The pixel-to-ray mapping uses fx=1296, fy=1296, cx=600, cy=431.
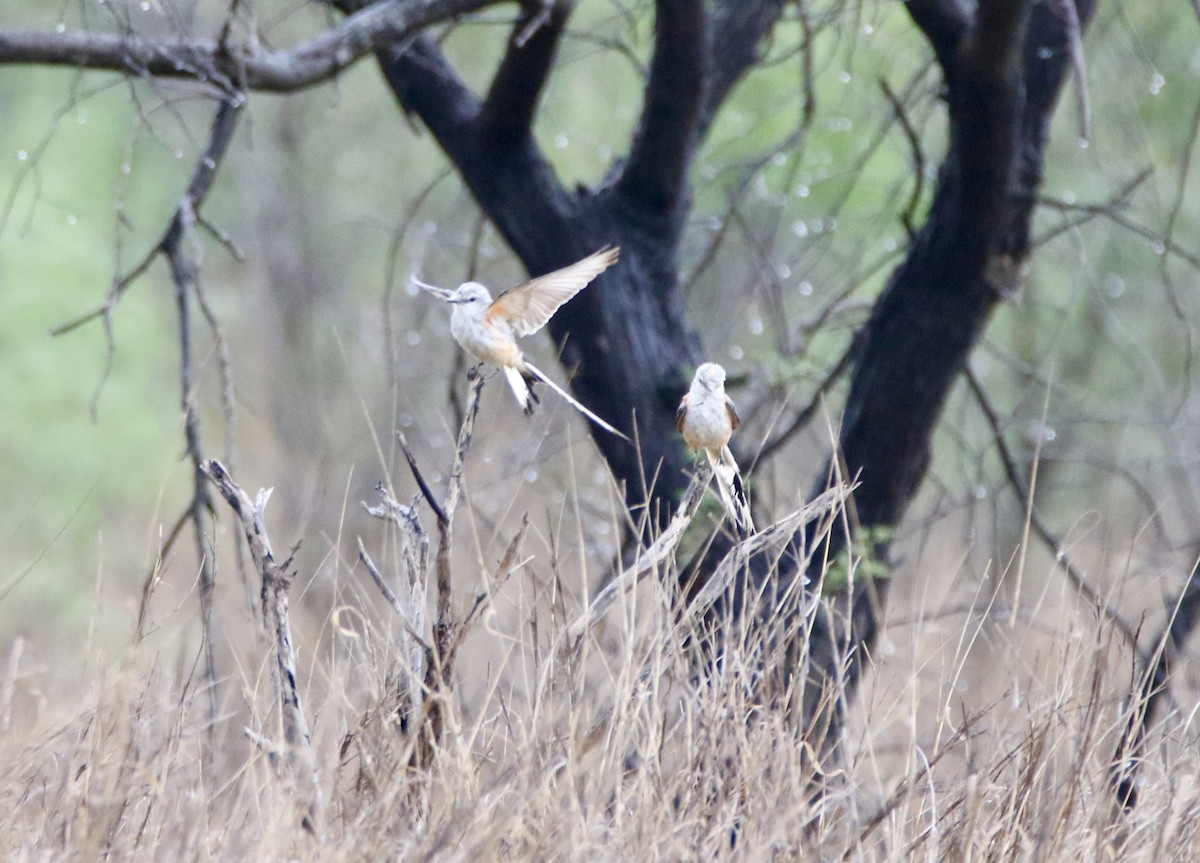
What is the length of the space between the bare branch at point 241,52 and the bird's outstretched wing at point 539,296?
4.36 feet

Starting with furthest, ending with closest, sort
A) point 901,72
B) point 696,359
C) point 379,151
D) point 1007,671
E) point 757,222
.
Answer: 1. point 379,151
2. point 901,72
3. point 757,222
4. point 696,359
5. point 1007,671

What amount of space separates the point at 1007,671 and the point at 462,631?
45.1 inches

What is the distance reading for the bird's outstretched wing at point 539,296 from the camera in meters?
2.63

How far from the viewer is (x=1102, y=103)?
8977mm

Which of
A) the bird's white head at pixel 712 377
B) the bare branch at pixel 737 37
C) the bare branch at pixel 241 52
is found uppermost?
the bare branch at pixel 241 52

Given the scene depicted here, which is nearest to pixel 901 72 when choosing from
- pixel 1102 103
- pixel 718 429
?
pixel 1102 103

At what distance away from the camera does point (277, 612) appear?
2.57m

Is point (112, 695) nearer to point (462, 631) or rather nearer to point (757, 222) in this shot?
point (462, 631)

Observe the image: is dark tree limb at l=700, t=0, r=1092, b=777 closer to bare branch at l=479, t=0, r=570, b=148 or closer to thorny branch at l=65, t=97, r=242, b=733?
bare branch at l=479, t=0, r=570, b=148

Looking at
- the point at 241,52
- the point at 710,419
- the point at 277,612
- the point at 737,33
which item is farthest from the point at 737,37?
the point at 277,612

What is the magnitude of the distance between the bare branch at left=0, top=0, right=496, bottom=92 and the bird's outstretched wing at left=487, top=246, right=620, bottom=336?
1329 mm

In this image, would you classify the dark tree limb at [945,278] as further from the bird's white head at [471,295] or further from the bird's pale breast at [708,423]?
the bird's white head at [471,295]

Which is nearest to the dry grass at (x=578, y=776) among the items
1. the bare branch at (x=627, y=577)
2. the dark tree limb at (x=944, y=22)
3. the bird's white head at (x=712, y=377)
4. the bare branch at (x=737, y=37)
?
the bare branch at (x=627, y=577)

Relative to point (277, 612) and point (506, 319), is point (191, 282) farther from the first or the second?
point (277, 612)
